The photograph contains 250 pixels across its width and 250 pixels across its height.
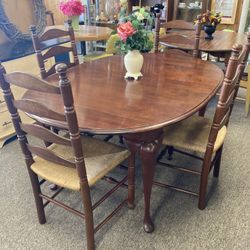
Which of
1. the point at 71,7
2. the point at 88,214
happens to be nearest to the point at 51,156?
the point at 88,214

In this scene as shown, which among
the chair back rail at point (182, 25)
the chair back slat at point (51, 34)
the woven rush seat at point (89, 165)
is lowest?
the woven rush seat at point (89, 165)

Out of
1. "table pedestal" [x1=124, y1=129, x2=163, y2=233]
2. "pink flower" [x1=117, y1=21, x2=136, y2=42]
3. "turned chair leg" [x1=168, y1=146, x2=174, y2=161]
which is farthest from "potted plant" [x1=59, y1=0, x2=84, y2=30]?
"table pedestal" [x1=124, y1=129, x2=163, y2=233]

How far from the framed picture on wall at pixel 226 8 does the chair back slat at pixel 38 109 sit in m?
3.96

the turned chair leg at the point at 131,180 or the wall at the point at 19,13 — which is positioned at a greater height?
the wall at the point at 19,13

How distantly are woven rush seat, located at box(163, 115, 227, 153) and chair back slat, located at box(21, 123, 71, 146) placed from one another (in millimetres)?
738

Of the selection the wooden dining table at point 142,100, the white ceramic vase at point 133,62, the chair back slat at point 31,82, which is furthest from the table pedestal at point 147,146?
the white ceramic vase at point 133,62

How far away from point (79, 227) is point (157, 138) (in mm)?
788

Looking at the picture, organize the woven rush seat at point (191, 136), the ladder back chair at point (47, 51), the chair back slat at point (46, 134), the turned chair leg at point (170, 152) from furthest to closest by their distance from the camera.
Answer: the turned chair leg at point (170, 152) → the ladder back chair at point (47, 51) → the woven rush seat at point (191, 136) → the chair back slat at point (46, 134)

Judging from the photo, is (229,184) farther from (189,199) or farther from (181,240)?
(181,240)

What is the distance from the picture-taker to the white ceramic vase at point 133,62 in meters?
1.71

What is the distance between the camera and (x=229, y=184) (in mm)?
2025

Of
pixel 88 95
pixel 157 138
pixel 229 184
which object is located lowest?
pixel 229 184

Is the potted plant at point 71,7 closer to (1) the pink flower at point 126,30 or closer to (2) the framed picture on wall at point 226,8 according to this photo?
(1) the pink flower at point 126,30

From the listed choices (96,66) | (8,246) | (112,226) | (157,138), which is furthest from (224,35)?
(8,246)
